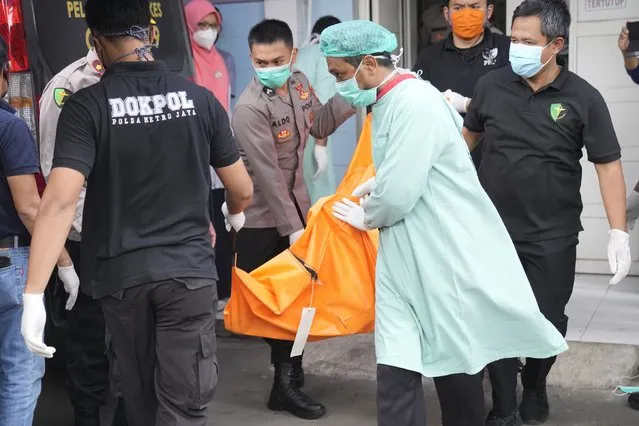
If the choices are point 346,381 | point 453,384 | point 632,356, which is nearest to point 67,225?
point 453,384

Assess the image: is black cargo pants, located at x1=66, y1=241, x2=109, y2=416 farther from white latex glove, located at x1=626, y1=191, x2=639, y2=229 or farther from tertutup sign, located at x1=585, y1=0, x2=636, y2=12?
tertutup sign, located at x1=585, y1=0, x2=636, y2=12

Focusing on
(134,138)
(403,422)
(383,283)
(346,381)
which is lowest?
(346,381)

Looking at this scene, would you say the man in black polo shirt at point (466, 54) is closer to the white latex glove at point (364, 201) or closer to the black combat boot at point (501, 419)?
the white latex glove at point (364, 201)

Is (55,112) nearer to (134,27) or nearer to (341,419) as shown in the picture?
(134,27)

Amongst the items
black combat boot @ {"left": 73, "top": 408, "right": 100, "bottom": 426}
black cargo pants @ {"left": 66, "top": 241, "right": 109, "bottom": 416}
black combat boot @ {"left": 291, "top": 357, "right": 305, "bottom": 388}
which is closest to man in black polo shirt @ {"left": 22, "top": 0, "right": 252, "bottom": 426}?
black cargo pants @ {"left": 66, "top": 241, "right": 109, "bottom": 416}

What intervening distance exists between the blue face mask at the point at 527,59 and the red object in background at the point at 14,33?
220 cm

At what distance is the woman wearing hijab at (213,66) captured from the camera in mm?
6930

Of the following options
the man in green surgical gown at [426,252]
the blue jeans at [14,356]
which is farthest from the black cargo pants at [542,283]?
the blue jeans at [14,356]

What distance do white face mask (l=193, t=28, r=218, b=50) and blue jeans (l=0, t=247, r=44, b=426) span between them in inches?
134

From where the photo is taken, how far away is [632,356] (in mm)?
5531

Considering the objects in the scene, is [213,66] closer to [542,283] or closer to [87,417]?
[87,417]

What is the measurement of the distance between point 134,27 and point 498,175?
78.2 inches

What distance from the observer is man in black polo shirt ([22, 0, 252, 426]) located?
134 inches

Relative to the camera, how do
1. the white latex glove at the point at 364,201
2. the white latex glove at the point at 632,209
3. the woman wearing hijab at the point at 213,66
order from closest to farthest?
the white latex glove at the point at 364,201, the white latex glove at the point at 632,209, the woman wearing hijab at the point at 213,66
